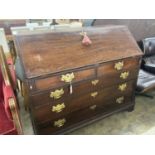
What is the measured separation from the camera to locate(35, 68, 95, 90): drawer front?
148 centimetres

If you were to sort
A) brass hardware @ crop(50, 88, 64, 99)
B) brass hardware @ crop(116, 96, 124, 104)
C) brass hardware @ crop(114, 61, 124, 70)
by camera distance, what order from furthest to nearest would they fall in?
1. brass hardware @ crop(116, 96, 124, 104)
2. brass hardware @ crop(114, 61, 124, 70)
3. brass hardware @ crop(50, 88, 64, 99)

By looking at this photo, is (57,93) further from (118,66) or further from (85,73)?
(118,66)

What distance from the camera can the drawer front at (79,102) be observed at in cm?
163

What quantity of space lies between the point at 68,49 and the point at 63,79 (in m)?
0.32

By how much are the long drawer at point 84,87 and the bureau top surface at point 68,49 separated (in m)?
0.20

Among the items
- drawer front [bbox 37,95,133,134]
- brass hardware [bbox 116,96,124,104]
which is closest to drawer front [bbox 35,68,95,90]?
drawer front [bbox 37,95,133,134]

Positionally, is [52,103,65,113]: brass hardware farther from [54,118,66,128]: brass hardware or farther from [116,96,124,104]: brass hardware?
[116,96,124,104]: brass hardware

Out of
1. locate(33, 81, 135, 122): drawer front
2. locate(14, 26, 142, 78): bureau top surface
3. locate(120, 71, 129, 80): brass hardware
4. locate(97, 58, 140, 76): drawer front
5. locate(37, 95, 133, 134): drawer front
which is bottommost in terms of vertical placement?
locate(37, 95, 133, 134): drawer front

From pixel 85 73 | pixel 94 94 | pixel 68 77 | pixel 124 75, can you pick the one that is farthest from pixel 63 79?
pixel 124 75

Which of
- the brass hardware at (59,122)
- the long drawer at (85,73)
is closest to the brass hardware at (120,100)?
the long drawer at (85,73)

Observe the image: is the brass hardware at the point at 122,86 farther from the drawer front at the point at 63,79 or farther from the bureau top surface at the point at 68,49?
the drawer front at the point at 63,79

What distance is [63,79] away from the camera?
1572 mm

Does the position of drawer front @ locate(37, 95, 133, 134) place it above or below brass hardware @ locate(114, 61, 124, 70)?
below

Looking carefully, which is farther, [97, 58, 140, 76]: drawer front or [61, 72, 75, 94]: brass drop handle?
[97, 58, 140, 76]: drawer front
